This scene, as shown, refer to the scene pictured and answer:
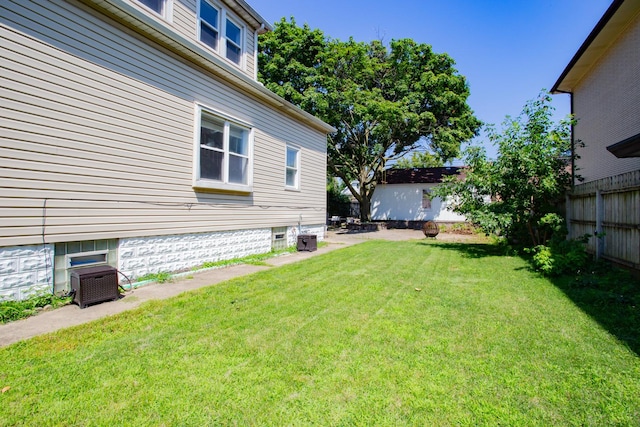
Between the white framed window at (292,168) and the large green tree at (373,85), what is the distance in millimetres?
6469

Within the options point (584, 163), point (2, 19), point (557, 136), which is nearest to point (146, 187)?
point (2, 19)

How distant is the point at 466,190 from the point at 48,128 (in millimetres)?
9522

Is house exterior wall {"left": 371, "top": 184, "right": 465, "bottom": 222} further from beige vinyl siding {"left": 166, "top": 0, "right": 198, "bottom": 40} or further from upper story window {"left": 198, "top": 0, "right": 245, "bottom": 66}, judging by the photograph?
beige vinyl siding {"left": 166, "top": 0, "right": 198, "bottom": 40}

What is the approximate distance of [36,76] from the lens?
4.06 metres

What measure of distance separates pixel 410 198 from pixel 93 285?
21.5 m

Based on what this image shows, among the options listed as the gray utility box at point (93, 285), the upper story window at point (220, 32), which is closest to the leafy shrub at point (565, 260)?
the gray utility box at point (93, 285)

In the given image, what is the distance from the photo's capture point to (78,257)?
4.61 m

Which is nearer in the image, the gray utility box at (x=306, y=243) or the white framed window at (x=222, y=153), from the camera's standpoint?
the white framed window at (x=222, y=153)

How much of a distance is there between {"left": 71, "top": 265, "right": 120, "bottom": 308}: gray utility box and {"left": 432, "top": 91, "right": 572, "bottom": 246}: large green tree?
8285mm

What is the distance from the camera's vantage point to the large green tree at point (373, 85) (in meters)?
16.6

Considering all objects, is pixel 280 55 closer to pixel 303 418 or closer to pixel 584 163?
pixel 584 163

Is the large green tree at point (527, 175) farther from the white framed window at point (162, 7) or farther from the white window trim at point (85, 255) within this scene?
the white framed window at point (162, 7)

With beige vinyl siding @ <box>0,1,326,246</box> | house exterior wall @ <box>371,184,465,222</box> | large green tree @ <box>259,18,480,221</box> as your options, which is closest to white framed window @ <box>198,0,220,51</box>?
beige vinyl siding @ <box>0,1,326,246</box>

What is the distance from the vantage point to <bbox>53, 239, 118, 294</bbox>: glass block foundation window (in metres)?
4.36
